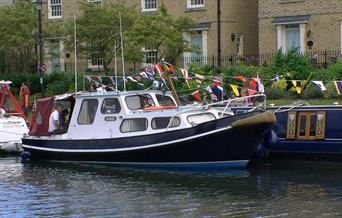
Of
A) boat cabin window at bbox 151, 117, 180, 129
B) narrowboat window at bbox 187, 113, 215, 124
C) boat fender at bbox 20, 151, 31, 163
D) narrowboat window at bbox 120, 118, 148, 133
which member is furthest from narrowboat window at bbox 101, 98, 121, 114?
boat fender at bbox 20, 151, 31, 163

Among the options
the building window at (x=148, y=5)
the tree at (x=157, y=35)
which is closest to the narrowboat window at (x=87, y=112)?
the tree at (x=157, y=35)

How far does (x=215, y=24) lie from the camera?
42688mm

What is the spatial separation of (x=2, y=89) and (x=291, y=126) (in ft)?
39.4

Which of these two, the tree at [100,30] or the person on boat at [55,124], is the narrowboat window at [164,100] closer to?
the person on boat at [55,124]

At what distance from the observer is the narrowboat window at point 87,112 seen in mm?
23656

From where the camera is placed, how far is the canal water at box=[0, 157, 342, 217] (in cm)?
1628

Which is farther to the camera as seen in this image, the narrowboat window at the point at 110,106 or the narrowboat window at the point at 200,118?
the narrowboat window at the point at 110,106

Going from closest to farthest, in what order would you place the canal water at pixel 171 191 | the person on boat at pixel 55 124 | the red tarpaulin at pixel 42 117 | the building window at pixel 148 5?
the canal water at pixel 171 191 < the person on boat at pixel 55 124 < the red tarpaulin at pixel 42 117 < the building window at pixel 148 5

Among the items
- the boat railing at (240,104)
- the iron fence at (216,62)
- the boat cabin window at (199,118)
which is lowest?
the boat cabin window at (199,118)

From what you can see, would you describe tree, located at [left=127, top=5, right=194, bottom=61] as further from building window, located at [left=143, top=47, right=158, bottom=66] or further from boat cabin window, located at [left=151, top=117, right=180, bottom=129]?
boat cabin window, located at [left=151, top=117, right=180, bottom=129]

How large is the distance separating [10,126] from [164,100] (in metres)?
6.85

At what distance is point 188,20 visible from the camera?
40156 millimetres

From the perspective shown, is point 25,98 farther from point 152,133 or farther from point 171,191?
point 171,191

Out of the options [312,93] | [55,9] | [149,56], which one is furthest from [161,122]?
[55,9]
